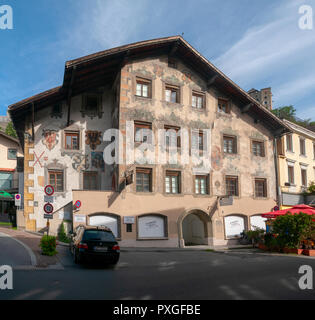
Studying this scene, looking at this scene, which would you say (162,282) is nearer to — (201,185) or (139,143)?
(139,143)

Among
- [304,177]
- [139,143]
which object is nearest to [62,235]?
[139,143]

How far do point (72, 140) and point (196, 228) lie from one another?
11228mm

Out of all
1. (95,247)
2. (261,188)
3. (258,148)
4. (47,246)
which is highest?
(258,148)

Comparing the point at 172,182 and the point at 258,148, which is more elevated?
the point at 258,148

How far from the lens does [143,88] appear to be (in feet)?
73.1

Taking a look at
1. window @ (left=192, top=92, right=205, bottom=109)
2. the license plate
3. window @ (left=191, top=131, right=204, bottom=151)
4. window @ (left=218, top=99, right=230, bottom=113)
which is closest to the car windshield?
the license plate

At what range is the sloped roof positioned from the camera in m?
20.0

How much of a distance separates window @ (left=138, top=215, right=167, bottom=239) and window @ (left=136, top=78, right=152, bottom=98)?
26.8ft

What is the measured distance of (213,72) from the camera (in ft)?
79.6

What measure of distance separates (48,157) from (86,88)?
212 inches

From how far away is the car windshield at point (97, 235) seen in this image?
12.3 metres
